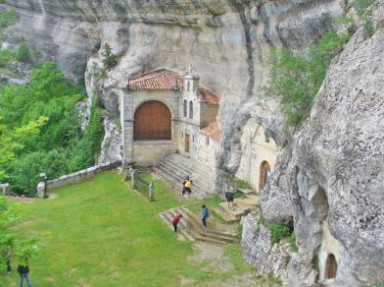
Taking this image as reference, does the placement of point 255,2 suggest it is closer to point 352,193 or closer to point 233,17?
point 233,17

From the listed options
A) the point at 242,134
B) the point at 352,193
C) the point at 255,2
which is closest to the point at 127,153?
the point at 242,134

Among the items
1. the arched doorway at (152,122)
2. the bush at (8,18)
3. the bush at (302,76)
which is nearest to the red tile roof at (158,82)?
the arched doorway at (152,122)

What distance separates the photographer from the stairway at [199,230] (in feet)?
73.0

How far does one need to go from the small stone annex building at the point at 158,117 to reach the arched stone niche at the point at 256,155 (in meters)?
6.66

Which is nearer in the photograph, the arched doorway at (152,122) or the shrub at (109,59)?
the arched doorway at (152,122)

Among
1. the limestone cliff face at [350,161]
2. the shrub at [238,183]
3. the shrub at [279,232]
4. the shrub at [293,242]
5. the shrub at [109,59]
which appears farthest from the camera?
the shrub at [109,59]

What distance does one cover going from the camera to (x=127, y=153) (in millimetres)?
34844

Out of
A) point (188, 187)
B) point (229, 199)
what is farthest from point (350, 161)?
point (188, 187)

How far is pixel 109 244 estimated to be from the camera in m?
22.6

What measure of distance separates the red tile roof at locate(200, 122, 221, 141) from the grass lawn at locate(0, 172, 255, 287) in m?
4.18

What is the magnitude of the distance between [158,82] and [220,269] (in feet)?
58.6

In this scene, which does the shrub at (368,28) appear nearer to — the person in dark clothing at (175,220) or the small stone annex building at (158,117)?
the person in dark clothing at (175,220)

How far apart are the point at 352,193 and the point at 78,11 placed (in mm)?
41482

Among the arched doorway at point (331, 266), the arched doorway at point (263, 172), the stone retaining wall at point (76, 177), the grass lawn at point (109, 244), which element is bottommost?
the grass lawn at point (109, 244)
